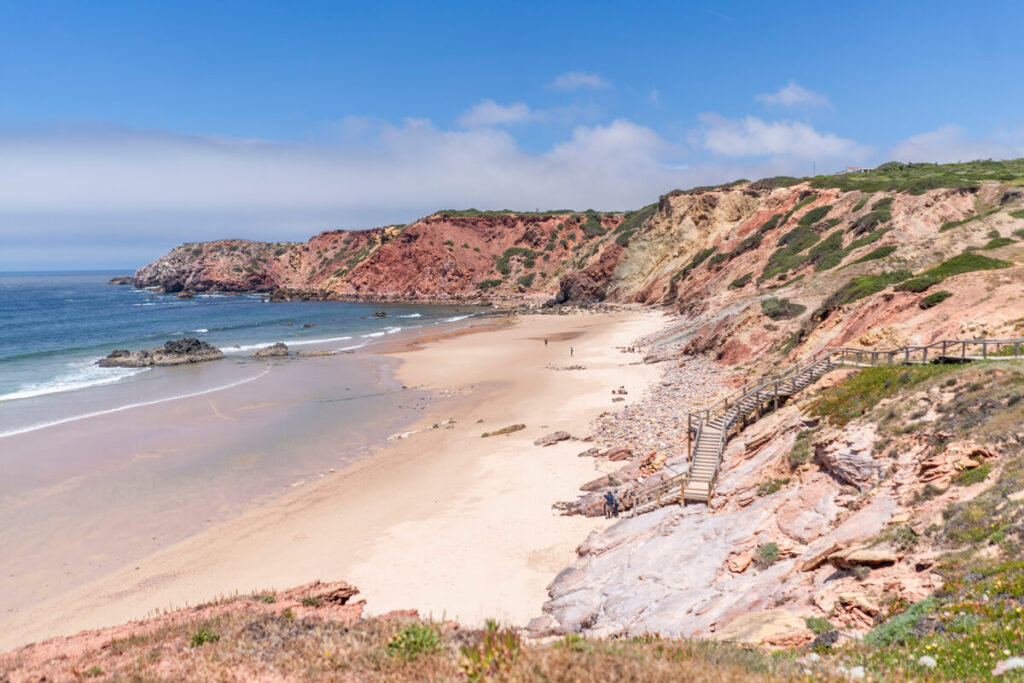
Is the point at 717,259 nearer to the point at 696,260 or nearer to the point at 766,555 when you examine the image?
the point at 696,260

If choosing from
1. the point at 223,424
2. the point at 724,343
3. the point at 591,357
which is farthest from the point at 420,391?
the point at 724,343

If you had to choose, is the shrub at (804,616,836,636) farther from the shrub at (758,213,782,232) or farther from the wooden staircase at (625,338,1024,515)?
the shrub at (758,213,782,232)

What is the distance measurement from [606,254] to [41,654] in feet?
265

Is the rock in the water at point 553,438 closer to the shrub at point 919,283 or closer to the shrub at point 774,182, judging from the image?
the shrub at point 919,283

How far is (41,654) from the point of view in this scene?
317 inches

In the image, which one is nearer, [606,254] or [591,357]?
[591,357]

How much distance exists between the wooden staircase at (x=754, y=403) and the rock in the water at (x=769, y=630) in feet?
18.4

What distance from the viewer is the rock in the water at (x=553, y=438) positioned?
75.5 feet

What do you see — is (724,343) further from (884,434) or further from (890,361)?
(884,434)

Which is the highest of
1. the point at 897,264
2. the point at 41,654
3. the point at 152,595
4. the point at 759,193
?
the point at 759,193

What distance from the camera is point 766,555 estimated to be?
1052cm

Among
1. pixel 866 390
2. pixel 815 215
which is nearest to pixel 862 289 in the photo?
pixel 866 390

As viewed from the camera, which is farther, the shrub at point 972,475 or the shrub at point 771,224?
the shrub at point 771,224

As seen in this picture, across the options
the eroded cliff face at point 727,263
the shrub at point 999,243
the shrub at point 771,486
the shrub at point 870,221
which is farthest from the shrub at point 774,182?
the shrub at point 771,486
